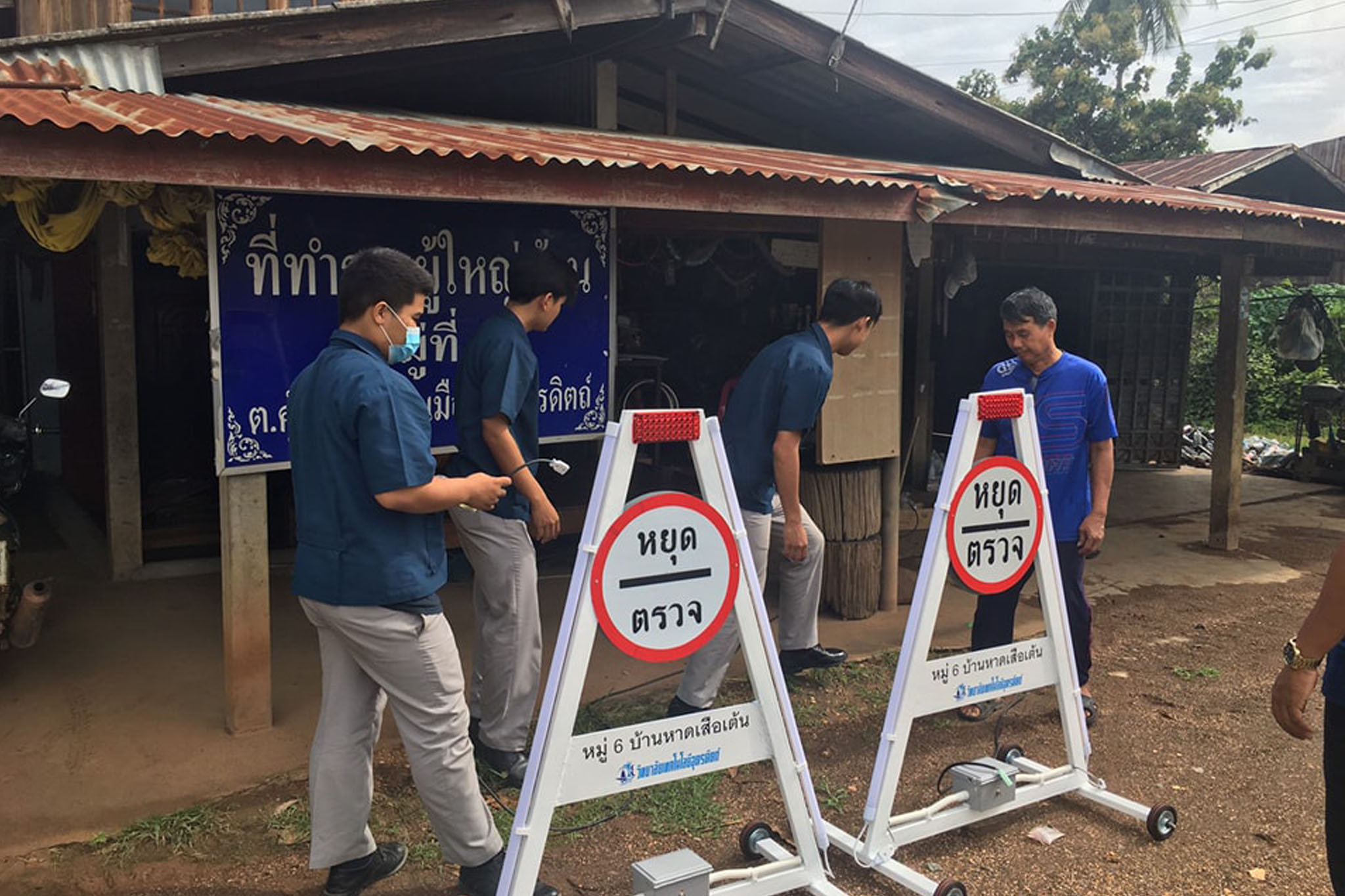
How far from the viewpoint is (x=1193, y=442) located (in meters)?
13.3

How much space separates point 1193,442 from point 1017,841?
11.4 m

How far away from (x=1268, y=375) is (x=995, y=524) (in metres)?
16.6

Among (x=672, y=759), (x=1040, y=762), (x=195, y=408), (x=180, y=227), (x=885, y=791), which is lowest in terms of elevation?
(x=1040, y=762)

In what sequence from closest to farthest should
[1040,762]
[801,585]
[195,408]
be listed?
[1040,762]
[801,585]
[195,408]

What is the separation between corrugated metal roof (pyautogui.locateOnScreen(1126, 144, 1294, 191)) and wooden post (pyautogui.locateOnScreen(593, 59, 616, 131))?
5.87m

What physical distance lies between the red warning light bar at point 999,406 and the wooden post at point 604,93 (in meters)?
3.76

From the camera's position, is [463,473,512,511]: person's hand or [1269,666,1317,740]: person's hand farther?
[463,473,512,511]: person's hand

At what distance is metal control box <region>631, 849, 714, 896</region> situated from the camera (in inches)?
107

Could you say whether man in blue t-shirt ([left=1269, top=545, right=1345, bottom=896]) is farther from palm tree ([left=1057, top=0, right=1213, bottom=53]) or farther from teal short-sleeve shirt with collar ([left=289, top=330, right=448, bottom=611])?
palm tree ([left=1057, top=0, right=1213, bottom=53])

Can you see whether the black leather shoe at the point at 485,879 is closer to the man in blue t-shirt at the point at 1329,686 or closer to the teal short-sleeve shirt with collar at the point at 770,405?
the teal short-sleeve shirt with collar at the point at 770,405

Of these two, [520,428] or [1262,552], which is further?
[1262,552]

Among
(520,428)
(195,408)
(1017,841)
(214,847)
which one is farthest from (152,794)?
(195,408)

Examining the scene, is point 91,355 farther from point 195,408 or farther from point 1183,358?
point 1183,358

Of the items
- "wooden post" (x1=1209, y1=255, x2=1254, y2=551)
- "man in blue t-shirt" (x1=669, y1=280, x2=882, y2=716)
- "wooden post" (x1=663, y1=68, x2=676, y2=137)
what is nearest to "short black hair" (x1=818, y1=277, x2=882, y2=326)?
"man in blue t-shirt" (x1=669, y1=280, x2=882, y2=716)
